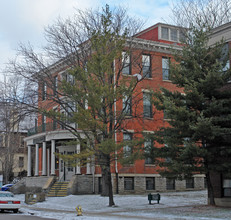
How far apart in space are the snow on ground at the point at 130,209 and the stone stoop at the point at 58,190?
1.89m

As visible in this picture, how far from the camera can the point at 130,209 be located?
20.6 m

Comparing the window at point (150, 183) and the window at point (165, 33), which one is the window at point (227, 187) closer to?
the window at point (150, 183)

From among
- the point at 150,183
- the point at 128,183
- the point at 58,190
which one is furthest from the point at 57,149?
the point at 150,183

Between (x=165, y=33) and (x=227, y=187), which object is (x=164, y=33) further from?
(x=227, y=187)

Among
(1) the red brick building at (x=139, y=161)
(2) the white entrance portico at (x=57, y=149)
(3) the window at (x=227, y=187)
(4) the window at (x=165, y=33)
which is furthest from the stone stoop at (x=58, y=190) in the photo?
(4) the window at (x=165, y=33)

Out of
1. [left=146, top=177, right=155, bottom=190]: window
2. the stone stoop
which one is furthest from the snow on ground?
[left=146, top=177, right=155, bottom=190]: window

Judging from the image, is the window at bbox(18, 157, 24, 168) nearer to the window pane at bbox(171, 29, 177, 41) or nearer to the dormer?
the dormer

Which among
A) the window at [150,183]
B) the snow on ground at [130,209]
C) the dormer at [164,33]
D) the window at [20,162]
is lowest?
the snow on ground at [130,209]

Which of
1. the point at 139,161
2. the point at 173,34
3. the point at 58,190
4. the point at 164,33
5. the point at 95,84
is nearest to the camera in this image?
the point at 95,84

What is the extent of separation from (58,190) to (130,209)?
1248cm

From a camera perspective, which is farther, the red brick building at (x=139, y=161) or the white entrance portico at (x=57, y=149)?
the white entrance portico at (x=57, y=149)

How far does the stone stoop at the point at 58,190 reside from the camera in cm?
3105

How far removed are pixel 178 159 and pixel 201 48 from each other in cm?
600

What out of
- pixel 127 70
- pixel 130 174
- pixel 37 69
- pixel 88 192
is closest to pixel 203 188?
pixel 130 174
